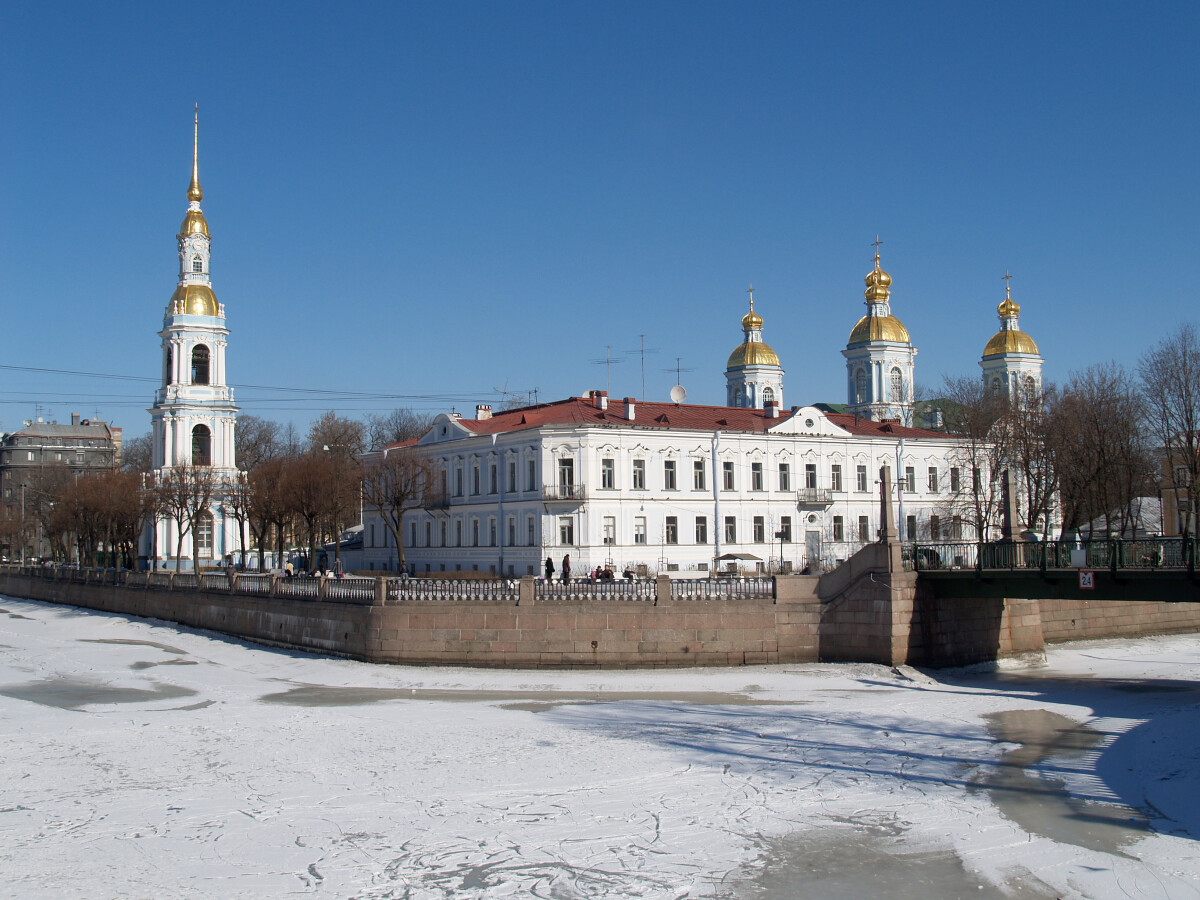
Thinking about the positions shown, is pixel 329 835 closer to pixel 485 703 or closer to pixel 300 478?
pixel 485 703

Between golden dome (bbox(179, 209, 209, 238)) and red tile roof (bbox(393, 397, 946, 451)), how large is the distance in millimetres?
29747

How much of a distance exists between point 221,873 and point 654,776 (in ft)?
27.3

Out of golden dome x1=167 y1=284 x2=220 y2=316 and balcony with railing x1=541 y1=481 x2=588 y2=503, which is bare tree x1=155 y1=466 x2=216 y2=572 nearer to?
golden dome x1=167 y1=284 x2=220 y2=316

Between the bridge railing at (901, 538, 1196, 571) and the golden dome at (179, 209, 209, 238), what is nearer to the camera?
the bridge railing at (901, 538, 1196, 571)

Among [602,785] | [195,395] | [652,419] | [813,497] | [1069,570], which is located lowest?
[602,785]

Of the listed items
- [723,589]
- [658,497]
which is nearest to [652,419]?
[658,497]

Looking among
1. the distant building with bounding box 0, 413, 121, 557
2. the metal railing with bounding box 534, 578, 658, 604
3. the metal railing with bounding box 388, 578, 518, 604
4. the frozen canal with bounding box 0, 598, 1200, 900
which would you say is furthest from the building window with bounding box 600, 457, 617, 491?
the distant building with bounding box 0, 413, 121, 557

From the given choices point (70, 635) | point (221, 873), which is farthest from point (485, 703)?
point (70, 635)

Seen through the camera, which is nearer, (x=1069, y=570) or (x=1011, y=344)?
(x=1069, y=570)

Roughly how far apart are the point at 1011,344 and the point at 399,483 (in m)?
59.5

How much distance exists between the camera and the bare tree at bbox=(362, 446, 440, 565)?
59.4 m

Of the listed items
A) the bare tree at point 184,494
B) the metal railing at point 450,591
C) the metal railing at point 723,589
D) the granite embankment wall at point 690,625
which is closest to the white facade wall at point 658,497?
the bare tree at point 184,494

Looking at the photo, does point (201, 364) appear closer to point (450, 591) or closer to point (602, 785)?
point (450, 591)

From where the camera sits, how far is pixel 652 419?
5844 centimetres
